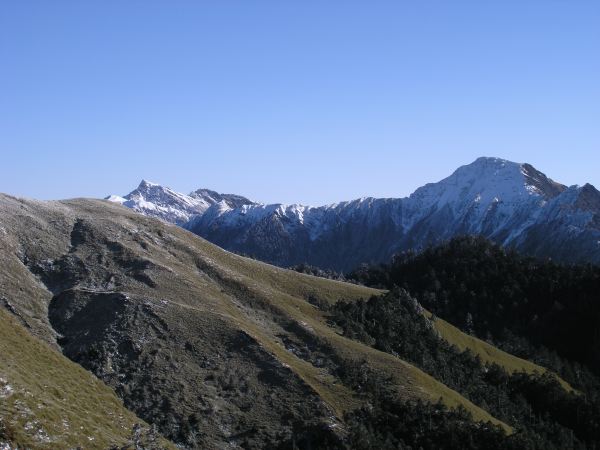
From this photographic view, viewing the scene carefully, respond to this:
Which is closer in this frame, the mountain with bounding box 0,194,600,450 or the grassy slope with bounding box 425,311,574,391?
the mountain with bounding box 0,194,600,450

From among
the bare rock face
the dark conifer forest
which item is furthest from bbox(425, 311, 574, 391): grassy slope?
the bare rock face

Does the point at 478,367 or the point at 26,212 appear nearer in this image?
the point at 26,212

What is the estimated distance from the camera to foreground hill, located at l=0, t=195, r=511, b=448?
92.6 metres

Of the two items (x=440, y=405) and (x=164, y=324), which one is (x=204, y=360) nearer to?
(x=164, y=324)

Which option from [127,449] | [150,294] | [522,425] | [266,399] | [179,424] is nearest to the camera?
[127,449]

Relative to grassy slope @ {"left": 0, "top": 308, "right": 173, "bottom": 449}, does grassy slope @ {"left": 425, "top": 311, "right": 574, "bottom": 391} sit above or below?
below

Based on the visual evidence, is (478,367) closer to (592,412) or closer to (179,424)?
(592,412)

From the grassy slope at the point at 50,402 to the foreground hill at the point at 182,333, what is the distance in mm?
10396

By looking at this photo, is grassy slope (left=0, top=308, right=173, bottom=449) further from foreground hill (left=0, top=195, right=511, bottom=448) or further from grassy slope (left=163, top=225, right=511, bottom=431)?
grassy slope (left=163, top=225, right=511, bottom=431)

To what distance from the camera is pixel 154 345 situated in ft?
333

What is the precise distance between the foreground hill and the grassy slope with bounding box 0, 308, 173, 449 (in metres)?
10.4

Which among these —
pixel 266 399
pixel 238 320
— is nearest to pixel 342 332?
pixel 238 320

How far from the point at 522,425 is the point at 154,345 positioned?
81.7 metres

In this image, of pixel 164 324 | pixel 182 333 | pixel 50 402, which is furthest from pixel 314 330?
pixel 50 402
